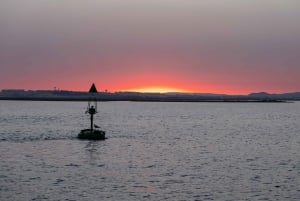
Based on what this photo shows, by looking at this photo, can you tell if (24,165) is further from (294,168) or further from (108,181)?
(294,168)

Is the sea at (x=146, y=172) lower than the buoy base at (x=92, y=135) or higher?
lower

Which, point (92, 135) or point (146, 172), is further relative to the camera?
point (92, 135)

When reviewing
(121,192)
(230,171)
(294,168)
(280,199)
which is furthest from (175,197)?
(294,168)

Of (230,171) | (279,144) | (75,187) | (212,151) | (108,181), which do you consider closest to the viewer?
(75,187)

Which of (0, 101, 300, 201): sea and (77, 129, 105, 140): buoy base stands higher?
(77, 129, 105, 140): buoy base

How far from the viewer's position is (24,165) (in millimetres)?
→ 50562

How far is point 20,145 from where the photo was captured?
7081 centimetres

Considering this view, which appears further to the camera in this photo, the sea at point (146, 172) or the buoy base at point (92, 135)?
the buoy base at point (92, 135)

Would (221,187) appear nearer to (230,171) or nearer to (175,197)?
(175,197)

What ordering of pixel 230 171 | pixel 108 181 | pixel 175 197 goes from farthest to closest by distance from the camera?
1. pixel 230 171
2. pixel 108 181
3. pixel 175 197

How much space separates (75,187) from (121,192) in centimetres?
366

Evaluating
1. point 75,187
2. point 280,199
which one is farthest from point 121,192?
point 280,199

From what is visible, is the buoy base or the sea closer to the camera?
the sea

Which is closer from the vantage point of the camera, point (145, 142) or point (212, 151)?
point (212, 151)
